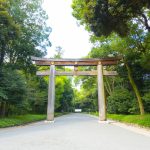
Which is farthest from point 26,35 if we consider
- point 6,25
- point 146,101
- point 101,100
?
point 146,101

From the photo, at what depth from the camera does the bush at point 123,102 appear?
2705cm

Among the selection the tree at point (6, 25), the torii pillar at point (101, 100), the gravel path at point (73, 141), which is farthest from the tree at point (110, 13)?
the torii pillar at point (101, 100)

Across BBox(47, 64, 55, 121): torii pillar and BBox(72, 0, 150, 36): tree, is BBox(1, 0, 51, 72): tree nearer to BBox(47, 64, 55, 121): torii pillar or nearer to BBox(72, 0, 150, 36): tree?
BBox(47, 64, 55, 121): torii pillar

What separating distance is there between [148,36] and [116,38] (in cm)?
410

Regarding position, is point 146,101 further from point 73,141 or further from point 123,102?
point 73,141

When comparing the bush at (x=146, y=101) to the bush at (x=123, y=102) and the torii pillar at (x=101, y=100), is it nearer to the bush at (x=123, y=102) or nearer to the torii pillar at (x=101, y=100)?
the bush at (x=123, y=102)

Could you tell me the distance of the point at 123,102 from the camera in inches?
1126

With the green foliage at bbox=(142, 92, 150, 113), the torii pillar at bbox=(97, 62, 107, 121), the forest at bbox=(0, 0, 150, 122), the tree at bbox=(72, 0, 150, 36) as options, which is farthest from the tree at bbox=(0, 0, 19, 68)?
the green foliage at bbox=(142, 92, 150, 113)

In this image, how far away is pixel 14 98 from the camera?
70.5 feet

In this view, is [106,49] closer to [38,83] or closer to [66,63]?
[66,63]

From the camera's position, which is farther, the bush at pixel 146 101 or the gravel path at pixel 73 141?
the bush at pixel 146 101

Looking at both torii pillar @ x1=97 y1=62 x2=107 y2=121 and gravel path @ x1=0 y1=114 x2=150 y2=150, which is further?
torii pillar @ x1=97 y1=62 x2=107 y2=121

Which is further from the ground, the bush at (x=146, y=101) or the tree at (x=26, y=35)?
the tree at (x=26, y=35)

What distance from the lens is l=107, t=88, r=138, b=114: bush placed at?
2705 centimetres
